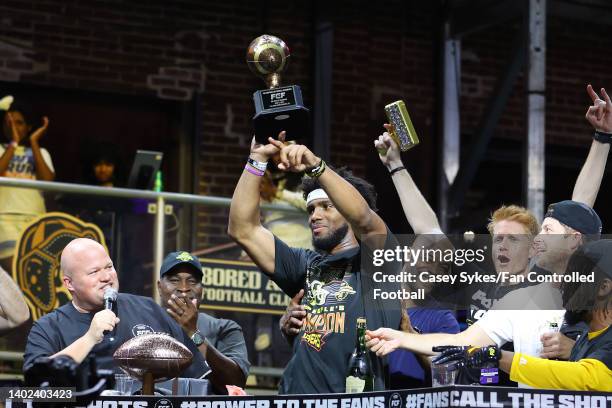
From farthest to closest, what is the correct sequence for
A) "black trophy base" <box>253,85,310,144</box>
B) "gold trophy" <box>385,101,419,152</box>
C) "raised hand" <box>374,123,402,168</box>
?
"raised hand" <box>374,123,402,168</box>, "gold trophy" <box>385,101,419,152</box>, "black trophy base" <box>253,85,310,144</box>

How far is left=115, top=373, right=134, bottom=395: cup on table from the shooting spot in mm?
5613

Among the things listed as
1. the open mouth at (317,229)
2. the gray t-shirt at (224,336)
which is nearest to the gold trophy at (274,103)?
the open mouth at (317,229)

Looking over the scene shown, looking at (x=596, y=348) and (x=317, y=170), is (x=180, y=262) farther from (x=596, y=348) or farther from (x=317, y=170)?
(x=596, y=348)

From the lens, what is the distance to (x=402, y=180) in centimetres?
723

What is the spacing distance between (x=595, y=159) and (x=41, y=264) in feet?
11.8

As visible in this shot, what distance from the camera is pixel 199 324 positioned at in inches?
308

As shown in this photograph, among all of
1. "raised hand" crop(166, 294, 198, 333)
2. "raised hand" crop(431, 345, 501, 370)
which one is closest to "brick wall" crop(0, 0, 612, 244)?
"raised hand" crop(166, 294, 198, 333)

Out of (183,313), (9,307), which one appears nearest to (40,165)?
(9,307)

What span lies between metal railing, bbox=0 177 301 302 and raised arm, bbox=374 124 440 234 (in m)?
2.19

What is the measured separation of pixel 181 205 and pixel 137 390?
3700 mm

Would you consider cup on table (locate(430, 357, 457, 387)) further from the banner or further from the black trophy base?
the black trophy base

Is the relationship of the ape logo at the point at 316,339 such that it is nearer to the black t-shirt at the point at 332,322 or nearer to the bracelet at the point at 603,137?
the black t-shirt at the point at 332,322

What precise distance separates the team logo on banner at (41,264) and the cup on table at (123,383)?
9.97ft

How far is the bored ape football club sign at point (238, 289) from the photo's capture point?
9.13 metres
